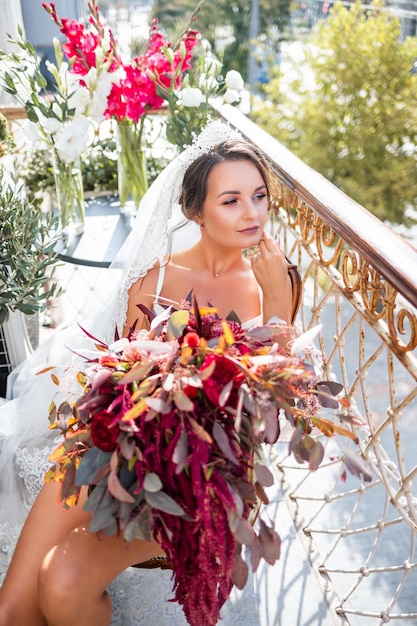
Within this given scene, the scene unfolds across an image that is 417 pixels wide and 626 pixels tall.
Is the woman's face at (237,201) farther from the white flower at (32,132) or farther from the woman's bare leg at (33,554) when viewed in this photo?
the white flower at (32,132)

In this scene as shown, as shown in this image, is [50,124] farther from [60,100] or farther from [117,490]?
[117,490]

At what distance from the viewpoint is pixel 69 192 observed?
2.41 metres

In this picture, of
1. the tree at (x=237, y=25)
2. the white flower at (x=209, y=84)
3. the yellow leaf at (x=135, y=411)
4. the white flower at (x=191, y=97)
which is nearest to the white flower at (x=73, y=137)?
the white flower at (x=191, y=97)

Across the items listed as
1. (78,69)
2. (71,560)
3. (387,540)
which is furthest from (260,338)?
(78,69)

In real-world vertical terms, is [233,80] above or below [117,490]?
above

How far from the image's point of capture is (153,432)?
938mm

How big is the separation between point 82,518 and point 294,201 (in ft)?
3.56

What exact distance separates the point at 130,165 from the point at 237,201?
1.05m

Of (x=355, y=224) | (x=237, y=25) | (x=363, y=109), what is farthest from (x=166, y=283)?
(x=237, y=25)

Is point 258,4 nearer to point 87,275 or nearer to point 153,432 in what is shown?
point 87,275

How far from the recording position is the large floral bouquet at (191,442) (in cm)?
89

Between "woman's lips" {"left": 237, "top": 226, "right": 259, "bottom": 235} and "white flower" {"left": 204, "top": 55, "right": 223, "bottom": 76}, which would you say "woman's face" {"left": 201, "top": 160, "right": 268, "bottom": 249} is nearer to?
"woman's lips" {"left": 237, "top": 226, "right": 259, "bottom": 235}

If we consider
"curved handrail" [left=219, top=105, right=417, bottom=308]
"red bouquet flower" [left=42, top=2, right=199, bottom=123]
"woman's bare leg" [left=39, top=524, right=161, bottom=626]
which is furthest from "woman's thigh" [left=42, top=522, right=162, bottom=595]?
"red bouquet flower" [left=42, top=2, right=199, bottom=123]

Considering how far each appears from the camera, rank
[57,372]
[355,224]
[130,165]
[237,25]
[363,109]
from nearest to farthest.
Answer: [355,224], [57,372], [130,165], [363,109], [237,25]
